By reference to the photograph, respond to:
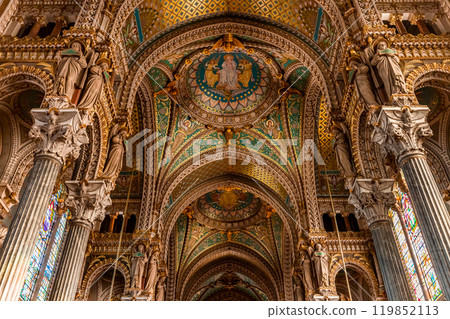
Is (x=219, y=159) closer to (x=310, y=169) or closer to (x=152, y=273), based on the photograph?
(x=310, y=169)

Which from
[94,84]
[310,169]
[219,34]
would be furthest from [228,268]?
[94,84]

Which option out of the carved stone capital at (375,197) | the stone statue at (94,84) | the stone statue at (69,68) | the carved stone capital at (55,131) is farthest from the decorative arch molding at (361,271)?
the stone statue at (69,68)

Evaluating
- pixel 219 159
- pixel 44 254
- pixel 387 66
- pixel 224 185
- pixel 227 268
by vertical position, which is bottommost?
pixel 44 254

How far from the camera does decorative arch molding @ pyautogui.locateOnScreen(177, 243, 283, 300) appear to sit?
75.6ft

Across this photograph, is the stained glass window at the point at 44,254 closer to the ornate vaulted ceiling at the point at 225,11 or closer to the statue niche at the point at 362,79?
the ornate vaulted ceiling at the point at 225,11

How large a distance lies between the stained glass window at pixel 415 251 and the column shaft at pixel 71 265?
8738mm

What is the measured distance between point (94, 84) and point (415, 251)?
9.97m

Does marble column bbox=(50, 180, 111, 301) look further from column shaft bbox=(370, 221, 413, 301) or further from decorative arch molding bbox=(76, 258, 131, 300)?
column shaft bbox=(370, 221, 413, 301)

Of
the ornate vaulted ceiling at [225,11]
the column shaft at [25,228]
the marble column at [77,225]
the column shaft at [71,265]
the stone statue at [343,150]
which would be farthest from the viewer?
the ornate vaulted ceiling at [225,11]

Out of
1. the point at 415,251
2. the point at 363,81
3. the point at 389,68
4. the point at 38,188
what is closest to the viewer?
the point at 38,188

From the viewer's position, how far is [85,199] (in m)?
8.84

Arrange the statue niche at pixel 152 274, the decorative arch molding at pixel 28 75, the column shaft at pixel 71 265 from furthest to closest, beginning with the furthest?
the statue niche at pixel 152 274, the decorative arch molding at pixel 28 75, the column shaft at pixel 71 265

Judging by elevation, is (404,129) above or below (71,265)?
above

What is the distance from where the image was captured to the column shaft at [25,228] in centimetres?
616
